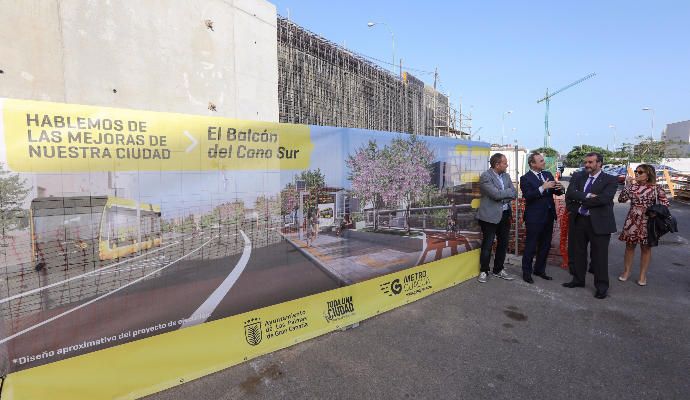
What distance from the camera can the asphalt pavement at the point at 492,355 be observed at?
274 centimetres

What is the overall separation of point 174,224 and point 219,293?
0.69m

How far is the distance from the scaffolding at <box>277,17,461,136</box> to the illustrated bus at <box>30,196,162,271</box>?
20.5 metres

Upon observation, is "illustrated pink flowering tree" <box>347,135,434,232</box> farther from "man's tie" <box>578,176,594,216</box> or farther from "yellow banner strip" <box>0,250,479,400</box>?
"man's tie" <box>578,176,594,216</box>

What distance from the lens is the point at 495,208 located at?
203 inches

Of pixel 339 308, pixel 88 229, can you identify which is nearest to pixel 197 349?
pixel 88 229

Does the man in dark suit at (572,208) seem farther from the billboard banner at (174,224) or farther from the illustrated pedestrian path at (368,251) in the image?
the billboard banner at (174,224)

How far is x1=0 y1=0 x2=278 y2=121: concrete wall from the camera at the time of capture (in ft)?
36.5

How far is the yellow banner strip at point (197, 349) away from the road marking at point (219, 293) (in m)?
0.07

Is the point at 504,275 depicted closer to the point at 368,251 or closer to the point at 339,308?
the point at 368,251

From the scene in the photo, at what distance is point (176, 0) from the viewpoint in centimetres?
1563

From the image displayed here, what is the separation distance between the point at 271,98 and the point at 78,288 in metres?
18.8

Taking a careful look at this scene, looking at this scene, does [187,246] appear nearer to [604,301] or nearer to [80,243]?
[80,243]

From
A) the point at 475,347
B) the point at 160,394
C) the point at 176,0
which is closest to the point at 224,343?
the point at 160,394

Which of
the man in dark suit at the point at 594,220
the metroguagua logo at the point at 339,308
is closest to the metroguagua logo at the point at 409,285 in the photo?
the metroguagua logo at the point at 339,308
